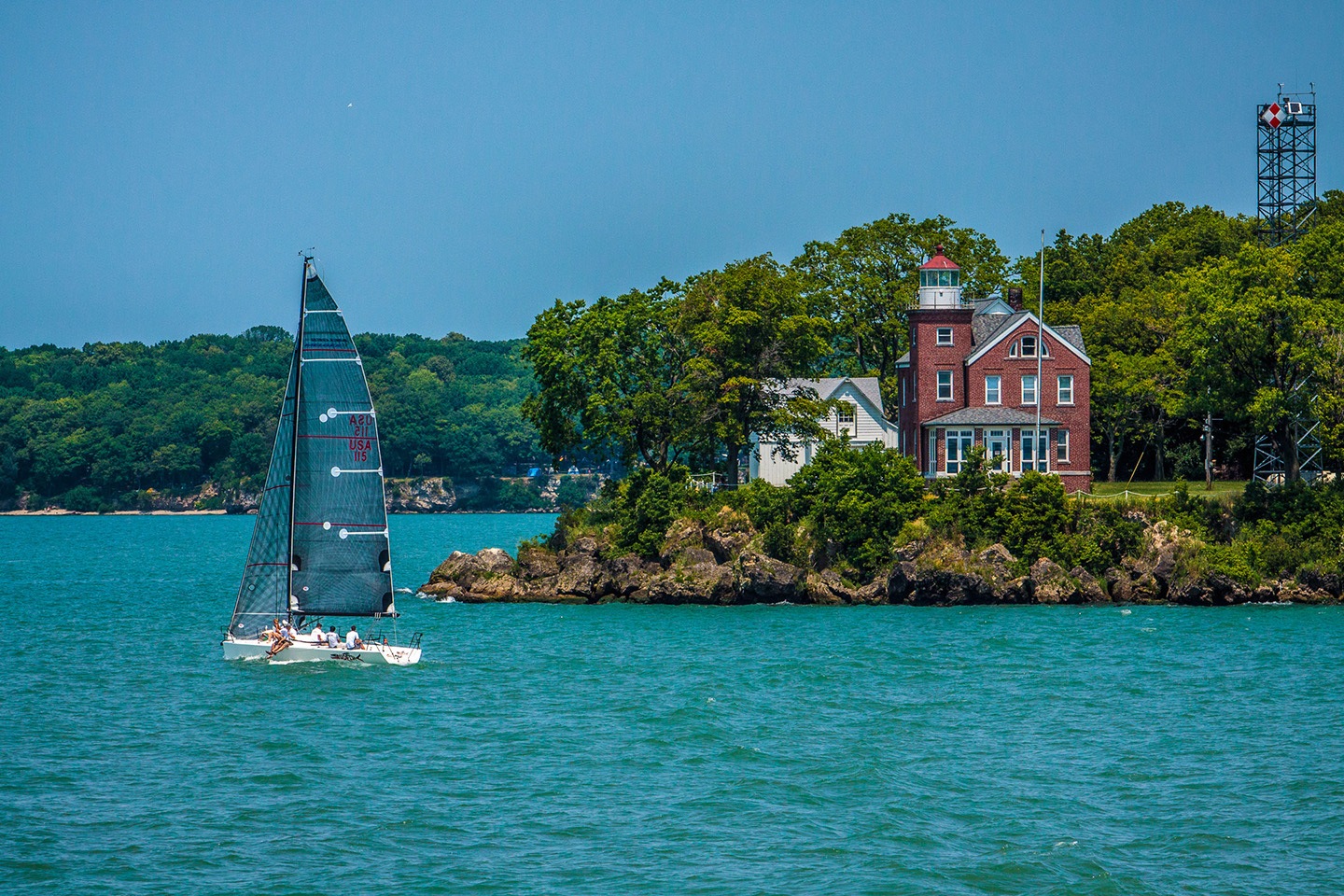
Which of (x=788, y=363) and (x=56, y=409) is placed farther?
(x=56, y=409)

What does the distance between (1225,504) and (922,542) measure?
12690 mm

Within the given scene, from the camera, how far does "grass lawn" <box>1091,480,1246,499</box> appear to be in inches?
2668

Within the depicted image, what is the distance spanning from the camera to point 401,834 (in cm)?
2697

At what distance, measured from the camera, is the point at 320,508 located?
43156 millimetres

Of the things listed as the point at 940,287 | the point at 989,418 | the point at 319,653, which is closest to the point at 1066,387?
the point at 989,418

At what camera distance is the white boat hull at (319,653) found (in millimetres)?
43250

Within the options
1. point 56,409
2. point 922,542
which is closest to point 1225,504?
point 922,542

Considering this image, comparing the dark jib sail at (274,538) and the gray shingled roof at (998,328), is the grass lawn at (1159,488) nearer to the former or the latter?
the gray shingled roof at (998,328)

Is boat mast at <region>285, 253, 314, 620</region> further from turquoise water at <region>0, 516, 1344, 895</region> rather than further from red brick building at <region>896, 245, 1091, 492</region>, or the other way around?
red brick building at <region>896, 245, 1091, 492</region>

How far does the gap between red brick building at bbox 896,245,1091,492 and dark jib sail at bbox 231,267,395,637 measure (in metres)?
31.1

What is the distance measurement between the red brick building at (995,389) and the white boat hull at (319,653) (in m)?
30.3

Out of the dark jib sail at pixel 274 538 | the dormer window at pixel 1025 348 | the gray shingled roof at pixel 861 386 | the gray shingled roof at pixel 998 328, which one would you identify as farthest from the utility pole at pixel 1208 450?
the dark jib sail at pixel 274 538

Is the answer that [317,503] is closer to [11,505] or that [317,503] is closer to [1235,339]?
[1235,339]

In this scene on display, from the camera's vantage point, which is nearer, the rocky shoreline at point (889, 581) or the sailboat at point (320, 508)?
the sailboat at point (320, 508)
